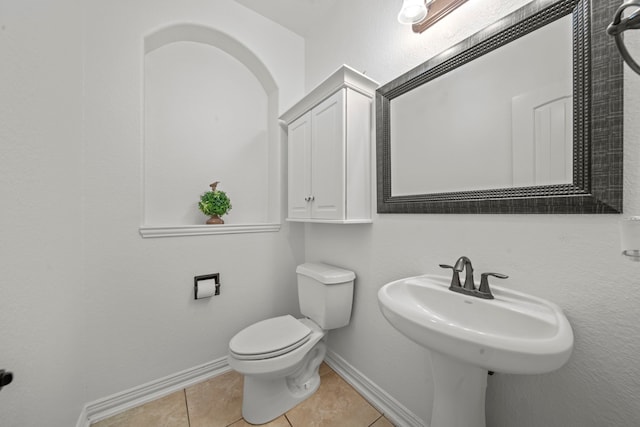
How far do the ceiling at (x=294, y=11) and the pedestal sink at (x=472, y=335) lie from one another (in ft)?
6.37

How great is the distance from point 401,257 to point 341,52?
1408 mm

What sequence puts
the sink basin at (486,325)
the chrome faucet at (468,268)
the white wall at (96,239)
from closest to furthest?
the sink basin at (486,325) → the white wall at (96,239) → the chrome faucet at (468,268)

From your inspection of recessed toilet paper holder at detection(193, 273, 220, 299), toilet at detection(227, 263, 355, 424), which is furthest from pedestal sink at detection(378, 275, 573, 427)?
recessed toilet paper holder at detection(193, 273, 220, 299)

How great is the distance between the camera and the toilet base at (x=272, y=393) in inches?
48.5

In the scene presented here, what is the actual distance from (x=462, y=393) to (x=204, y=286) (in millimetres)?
1413

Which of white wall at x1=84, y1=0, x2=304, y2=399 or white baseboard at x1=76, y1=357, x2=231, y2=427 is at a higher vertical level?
white wall at x1=84, y1=0, x2=304, y2=399

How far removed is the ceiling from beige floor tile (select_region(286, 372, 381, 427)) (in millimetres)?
2550

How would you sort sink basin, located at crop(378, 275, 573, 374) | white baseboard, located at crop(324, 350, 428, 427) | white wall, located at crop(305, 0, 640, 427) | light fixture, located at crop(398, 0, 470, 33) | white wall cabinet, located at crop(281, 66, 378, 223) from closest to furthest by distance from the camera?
sink basin, located at crop(378, 275, 573, 374) → white wall, located at crop(305, 0, 640, 427) → light fixture, located at crop(398, 0, 470, 33) → white baseboard, located at crop(324, 350, 428, 427) → white wall cabinet, located at crop(281, 66, 378, 223)

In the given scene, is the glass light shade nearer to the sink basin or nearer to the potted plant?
the sink basin

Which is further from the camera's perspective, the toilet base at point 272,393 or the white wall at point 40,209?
the toilet base at point 272,393

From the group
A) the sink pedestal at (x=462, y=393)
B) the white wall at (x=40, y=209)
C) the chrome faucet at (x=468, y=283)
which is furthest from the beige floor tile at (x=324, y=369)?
the white wall at (x=40, y=209)

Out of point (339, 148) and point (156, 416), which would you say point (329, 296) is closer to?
point (339, 148)

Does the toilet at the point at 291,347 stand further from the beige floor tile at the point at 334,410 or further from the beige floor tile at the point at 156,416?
the beige floor tile at the point at 156,416

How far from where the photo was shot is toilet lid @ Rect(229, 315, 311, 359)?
1191 millimetres
